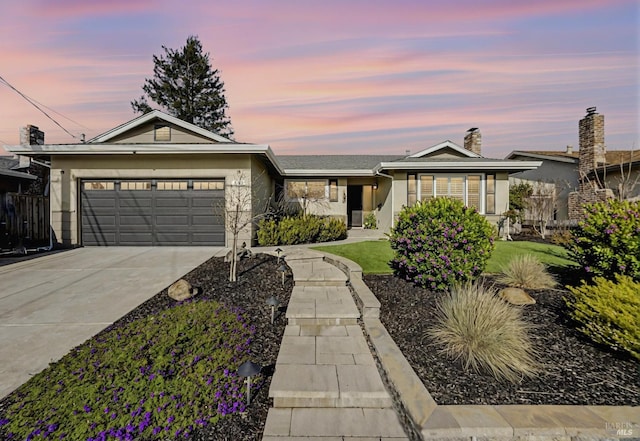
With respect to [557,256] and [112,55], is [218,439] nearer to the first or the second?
[557,256]

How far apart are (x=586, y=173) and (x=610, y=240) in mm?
14075

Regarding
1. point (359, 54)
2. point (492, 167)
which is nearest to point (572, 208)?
point (492, 167)

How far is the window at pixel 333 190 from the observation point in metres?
15.9

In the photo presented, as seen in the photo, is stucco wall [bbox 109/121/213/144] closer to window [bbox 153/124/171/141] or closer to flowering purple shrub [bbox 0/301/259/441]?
window [bbox 153/124/171/141]

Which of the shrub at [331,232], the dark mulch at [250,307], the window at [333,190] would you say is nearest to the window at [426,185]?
the shrub at [331,232]

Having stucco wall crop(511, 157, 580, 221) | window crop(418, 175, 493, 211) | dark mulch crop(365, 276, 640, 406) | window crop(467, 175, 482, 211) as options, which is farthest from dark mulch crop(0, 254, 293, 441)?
stucco wall crop(511, 157, 580, 221)

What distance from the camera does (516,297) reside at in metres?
4.74

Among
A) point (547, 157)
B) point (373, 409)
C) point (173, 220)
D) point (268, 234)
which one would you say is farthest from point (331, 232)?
point (547, 157)

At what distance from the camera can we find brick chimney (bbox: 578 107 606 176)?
576 inches

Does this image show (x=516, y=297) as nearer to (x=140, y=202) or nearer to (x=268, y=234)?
(x=268, y=234)

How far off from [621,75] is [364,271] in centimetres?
1160

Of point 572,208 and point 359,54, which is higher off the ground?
point 359,54

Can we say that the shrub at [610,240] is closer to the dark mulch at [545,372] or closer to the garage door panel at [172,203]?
the dark mulch at [545,372]

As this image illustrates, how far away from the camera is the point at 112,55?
37.3ft
